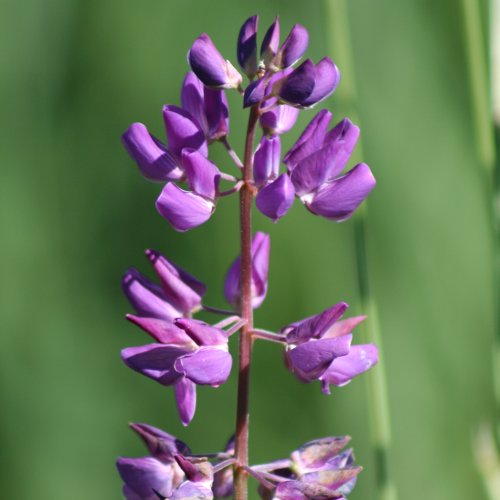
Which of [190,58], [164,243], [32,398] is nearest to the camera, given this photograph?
[190,58]

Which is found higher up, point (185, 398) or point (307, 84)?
point (307, 84)

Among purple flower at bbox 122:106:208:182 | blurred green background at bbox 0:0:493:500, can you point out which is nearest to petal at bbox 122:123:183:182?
purple flower at bbox 122:106:208:182

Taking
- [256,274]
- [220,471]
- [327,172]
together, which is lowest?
[220,471]

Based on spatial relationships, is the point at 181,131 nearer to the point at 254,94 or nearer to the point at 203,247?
the point at 254,94

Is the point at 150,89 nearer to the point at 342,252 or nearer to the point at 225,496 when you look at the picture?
the point at 342,252


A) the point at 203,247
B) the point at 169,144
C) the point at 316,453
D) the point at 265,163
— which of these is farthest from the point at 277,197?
the point at 203,247

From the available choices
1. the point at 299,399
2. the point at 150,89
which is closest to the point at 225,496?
the point at 299,399
